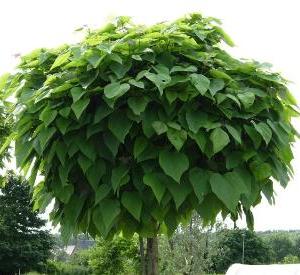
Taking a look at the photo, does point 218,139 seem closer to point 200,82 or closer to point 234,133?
point 234,133

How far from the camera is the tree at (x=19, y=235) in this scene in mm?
41062

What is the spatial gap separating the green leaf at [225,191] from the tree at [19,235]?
40314mm

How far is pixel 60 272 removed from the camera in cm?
4384

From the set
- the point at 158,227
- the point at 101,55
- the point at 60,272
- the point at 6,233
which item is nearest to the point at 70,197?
the point at 158,227

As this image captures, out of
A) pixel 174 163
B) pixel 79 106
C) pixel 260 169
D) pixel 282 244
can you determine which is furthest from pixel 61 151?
pixel 282 244

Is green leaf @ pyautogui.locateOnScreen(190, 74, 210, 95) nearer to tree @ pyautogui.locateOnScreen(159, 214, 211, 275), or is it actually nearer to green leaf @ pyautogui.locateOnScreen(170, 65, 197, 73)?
green leaf @ pyautogui.locateOnScreen(170, 65, 197, 73)

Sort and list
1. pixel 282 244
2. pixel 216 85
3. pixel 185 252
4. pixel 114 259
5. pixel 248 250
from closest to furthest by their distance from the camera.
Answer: pixel 216 85, pixel 185 252, pixel 114 259, pixel 248 250, pixel 282 244

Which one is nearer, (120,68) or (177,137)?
(177,137)

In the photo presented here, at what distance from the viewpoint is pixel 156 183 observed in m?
1.89

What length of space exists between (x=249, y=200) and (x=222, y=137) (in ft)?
0.94

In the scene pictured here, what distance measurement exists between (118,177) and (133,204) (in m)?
0.12

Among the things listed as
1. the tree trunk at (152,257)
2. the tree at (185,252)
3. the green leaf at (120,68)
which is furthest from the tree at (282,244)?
the green leaf at (120,68)

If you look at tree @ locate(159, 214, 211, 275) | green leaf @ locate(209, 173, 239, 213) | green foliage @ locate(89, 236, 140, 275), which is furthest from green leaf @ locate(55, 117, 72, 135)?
green foliage @ locate(89, 236, 140, 275)

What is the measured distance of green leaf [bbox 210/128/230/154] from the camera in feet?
6.09
